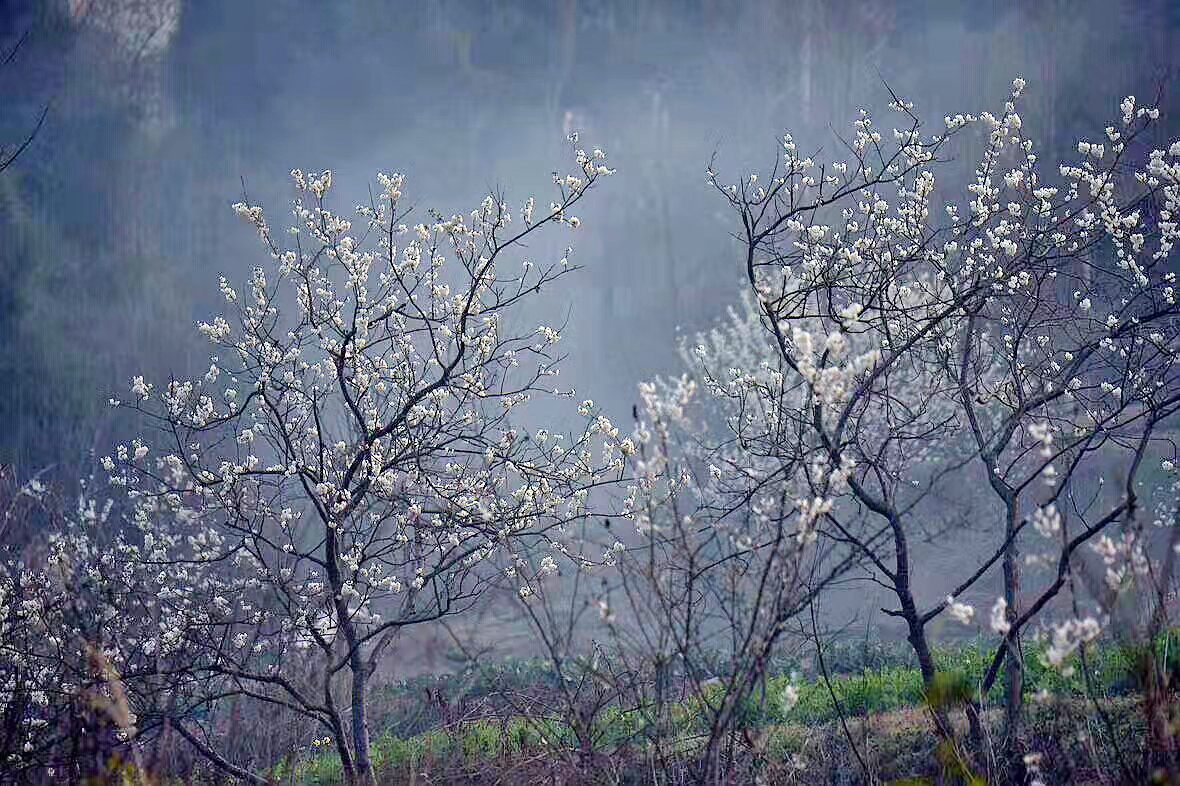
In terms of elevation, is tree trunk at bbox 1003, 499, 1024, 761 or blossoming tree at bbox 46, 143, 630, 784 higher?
blossoming tree at bbox 46, 143, 630, 784

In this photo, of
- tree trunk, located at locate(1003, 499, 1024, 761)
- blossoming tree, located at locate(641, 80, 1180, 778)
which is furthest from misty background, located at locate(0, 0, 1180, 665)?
tree trunk, located at locate(1003, 499, 1024, 761)

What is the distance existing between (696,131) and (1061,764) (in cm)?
3749

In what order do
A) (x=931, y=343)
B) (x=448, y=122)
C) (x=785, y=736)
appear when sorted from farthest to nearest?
(x=448, y=122)
(x=785, y=736)
(x=931, y=343)

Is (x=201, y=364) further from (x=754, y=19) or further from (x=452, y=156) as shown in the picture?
(x=754, y=19)

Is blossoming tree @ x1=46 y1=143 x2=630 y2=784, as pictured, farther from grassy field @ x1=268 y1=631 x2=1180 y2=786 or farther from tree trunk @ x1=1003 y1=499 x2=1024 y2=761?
tree trunk @ x1=1003 y1=499 x2=1024 y2=761

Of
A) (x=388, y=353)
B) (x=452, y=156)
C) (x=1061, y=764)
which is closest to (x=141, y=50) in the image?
(x=452, y=156)

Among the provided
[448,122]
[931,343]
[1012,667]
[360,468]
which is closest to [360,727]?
[360,468]

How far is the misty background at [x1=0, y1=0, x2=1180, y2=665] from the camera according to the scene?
58.7 feet

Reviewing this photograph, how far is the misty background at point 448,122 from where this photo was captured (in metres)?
17.9

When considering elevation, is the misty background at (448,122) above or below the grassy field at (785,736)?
above

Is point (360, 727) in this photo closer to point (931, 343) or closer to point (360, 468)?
point (360, 468)

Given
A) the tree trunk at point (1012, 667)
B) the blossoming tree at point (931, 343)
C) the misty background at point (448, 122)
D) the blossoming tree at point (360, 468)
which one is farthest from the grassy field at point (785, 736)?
the misty background at point (448, 122)

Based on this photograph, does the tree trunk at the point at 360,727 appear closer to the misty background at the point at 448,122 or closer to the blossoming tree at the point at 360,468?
the blossoming tree at the point at 360,468

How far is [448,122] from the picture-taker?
34281 millimetres
